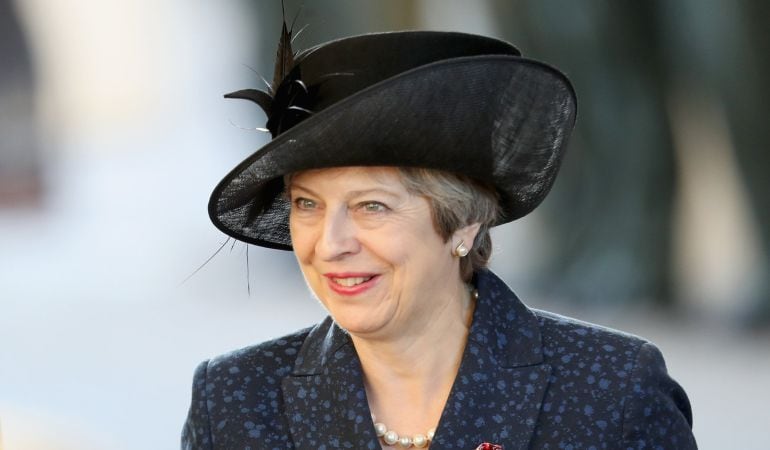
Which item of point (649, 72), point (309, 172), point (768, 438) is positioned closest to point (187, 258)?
point (649, 72)

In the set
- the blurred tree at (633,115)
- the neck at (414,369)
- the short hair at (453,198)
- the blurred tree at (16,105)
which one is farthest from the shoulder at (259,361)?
the blurred tree at (16,105)

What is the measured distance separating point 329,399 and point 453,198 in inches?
17.2

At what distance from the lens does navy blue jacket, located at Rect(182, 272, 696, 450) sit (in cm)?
235

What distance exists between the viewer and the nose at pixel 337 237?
2213mm

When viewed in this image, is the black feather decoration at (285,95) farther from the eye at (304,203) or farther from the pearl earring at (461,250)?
the pearl earring at (461,250)

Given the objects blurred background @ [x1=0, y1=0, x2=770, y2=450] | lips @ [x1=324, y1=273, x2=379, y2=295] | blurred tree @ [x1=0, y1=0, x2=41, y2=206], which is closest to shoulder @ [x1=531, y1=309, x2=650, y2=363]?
lips @ [x1=324, y1=273, x2=379, y2=295]

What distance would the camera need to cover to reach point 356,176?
87.7 inches

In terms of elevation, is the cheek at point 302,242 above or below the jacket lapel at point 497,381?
above

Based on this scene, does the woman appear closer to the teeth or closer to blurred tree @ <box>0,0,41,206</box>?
the teeth

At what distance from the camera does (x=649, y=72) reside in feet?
19.2

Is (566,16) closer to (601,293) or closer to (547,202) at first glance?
(547,202)

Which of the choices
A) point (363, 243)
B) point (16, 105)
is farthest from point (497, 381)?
point (16, 105)

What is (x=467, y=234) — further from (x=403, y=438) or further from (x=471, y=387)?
(x=403, y=438)

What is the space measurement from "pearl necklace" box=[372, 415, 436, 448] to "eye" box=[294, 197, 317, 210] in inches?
16.3
